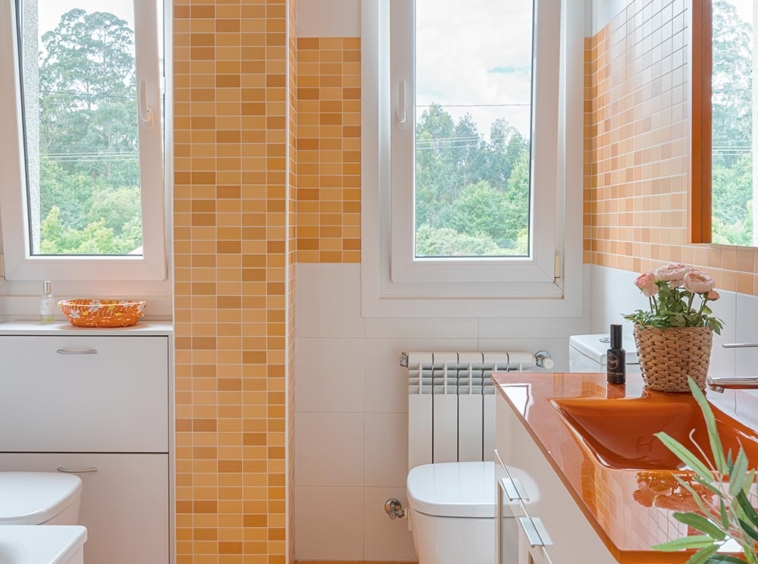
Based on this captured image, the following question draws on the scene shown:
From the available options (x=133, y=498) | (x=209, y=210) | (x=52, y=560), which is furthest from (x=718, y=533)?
(x=133, y=498)

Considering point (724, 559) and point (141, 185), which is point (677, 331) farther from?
point (141, 185)

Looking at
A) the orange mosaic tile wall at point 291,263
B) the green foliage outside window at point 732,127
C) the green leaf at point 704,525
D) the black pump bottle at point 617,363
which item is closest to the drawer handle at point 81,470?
the orange mosaic tile wall at point 291,263

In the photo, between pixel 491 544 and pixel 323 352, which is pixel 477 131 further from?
pixel 491 544

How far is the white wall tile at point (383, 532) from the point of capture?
2.92 meters

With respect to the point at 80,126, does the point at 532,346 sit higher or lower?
lower

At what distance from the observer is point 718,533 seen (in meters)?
0.63

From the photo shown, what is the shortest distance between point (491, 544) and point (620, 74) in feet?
5.09

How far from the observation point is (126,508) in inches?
104

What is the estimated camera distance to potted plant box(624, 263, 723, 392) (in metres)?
1.64

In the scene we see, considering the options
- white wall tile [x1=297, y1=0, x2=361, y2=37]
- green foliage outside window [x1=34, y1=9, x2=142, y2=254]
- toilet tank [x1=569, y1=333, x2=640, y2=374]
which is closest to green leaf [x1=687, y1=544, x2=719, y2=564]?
toilet tank [x1=569, y1=333, x2=640, y2=374]

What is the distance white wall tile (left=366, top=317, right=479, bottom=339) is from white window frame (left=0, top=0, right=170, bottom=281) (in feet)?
2.73

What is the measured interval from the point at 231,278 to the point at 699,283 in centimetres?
150

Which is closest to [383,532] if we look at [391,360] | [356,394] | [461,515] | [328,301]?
[356,394]

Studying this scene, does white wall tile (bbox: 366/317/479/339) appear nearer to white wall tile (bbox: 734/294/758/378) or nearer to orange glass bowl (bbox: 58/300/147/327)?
A: orange glass bowl (bbox: 58/300/147/327)
